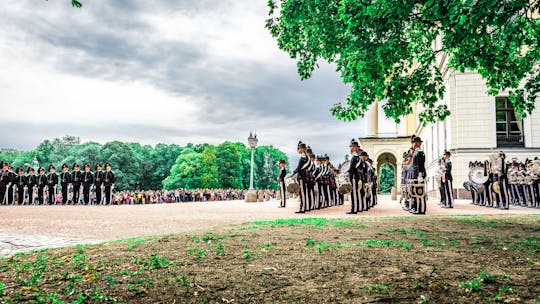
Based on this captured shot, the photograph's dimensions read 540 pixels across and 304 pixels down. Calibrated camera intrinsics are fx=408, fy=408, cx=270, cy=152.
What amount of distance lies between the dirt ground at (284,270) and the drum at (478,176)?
12150mm

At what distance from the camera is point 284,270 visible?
4.45 m

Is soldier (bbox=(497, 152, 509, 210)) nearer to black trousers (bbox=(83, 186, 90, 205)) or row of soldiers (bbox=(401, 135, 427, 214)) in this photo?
row of soldiers (bbox=(401, 135, 427, 214))

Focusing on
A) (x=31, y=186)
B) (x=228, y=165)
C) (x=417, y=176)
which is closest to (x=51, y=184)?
→ (x=31, y=186)

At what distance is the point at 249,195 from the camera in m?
29.8

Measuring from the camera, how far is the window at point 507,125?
2839 centimetres

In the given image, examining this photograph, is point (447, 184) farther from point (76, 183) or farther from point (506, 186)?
point (76, 183)

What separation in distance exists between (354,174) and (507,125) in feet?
66.4

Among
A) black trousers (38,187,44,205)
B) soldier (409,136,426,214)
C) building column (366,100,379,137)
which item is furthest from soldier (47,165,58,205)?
building column (366,100,379,137)

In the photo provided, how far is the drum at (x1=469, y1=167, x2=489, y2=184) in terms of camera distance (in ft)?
58.0

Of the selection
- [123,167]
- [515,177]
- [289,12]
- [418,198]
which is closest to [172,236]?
[289,12]

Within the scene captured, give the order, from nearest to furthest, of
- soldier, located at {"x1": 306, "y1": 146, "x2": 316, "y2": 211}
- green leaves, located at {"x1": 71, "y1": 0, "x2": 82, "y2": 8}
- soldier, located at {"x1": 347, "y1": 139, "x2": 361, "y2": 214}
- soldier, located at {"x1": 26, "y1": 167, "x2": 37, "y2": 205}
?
green leaves, located at {"x1": 71, "y1": 0, "x2": 82, "y2": 8} < soldier, located at {"x1": 347, "y1": 139, "x2": 361, "y2": 214} < soldier, located at {"x1": 306, "y1": 146, "x2": 316, "y2": 211} < soldier, located at {"x1": 26, "y1": 167, "x2": 37, "y2": 205}

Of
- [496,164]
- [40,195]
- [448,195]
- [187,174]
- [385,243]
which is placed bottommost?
[40,195]

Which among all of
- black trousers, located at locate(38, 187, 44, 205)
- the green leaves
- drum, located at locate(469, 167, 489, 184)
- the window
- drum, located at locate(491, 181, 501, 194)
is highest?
the window

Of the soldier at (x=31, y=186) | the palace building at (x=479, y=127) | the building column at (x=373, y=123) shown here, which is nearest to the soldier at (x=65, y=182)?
the soldier at (x=31, y=186)
